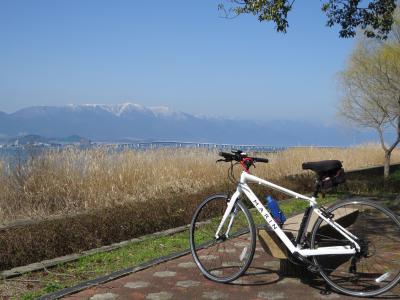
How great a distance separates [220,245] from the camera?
554 cm

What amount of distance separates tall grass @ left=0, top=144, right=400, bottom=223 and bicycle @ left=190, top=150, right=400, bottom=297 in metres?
4.43

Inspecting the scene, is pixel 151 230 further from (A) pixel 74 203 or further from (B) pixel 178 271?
(B) pixel 178 271

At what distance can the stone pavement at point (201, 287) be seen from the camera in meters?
4.76

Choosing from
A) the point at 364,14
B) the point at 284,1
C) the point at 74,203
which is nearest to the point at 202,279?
the point at 74,203

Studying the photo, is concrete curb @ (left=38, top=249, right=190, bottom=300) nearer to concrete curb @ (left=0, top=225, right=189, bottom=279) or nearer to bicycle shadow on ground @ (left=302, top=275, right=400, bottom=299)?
concrete curb @ (left=0, top=225, right=189, bottom=279)

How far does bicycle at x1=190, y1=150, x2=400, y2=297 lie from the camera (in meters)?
4.64

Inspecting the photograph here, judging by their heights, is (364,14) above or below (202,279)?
above

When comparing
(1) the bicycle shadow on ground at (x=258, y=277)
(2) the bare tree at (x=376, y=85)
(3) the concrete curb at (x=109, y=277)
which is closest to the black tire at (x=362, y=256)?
(1) the bicycle shadow on ground at (x=258, y=277)

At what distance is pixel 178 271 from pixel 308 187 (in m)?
8.72

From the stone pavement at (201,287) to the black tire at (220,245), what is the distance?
13cm

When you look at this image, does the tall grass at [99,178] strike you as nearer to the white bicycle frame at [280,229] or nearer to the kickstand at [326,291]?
the white bicycle frame at [280,229]

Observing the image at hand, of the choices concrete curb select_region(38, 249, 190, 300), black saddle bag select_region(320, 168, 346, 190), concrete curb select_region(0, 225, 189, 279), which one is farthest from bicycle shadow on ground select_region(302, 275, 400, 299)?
→ concrete curb select_region(0, 225, 189, 279)

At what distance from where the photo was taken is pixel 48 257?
6617 millimetres

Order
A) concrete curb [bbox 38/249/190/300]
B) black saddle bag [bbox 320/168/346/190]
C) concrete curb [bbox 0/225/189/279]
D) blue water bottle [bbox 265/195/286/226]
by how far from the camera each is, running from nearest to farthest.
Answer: black saddle bag [bbox 320/168/346/190] → concrete curb [bbox 38/249/190/300] → blue water bottle [bbox 265/195/286/226] → concrete curb [bbox 0/225/189/279]
